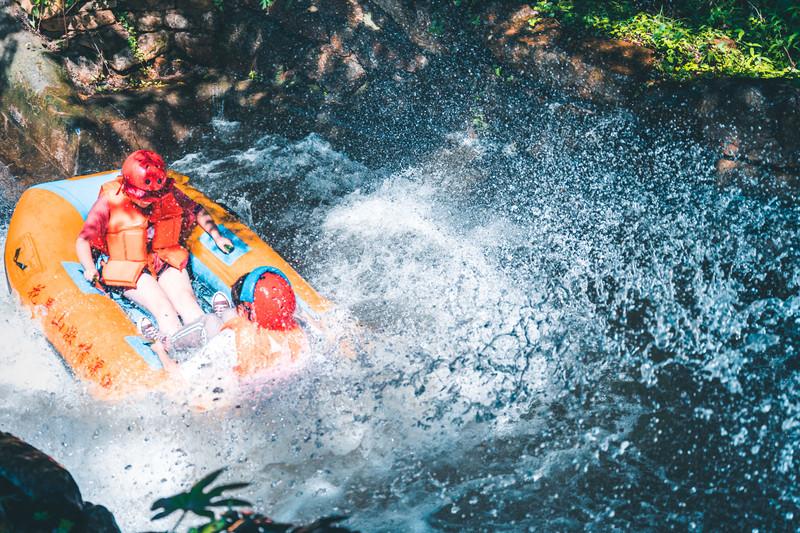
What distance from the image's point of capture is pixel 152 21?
23.6 ft

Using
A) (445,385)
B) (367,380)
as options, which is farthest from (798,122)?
(367,380)

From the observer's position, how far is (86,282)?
15.0ft

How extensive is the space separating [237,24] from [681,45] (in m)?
4.66

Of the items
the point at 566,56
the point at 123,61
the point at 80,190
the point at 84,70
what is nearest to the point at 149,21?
the point at 123,61

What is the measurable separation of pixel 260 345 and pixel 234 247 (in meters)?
0.97

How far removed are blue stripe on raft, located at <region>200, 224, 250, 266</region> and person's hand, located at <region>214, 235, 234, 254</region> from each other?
1.2 inches

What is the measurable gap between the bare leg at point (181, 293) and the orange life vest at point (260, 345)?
1.36 feet

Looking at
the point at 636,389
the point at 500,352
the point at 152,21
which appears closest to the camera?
the point at 636,389

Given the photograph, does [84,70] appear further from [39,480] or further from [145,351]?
[39,480]

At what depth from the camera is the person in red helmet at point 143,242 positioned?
4484 mm

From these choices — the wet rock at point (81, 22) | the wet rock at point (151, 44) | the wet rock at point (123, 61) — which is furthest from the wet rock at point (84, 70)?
the wet rock at point (151, 44)

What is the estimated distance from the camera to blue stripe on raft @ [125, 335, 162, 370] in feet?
13.6

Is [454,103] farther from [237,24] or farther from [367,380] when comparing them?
[367,380]

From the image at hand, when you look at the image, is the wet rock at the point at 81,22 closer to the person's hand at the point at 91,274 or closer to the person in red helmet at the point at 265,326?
the person's hand at the point at 91,274
